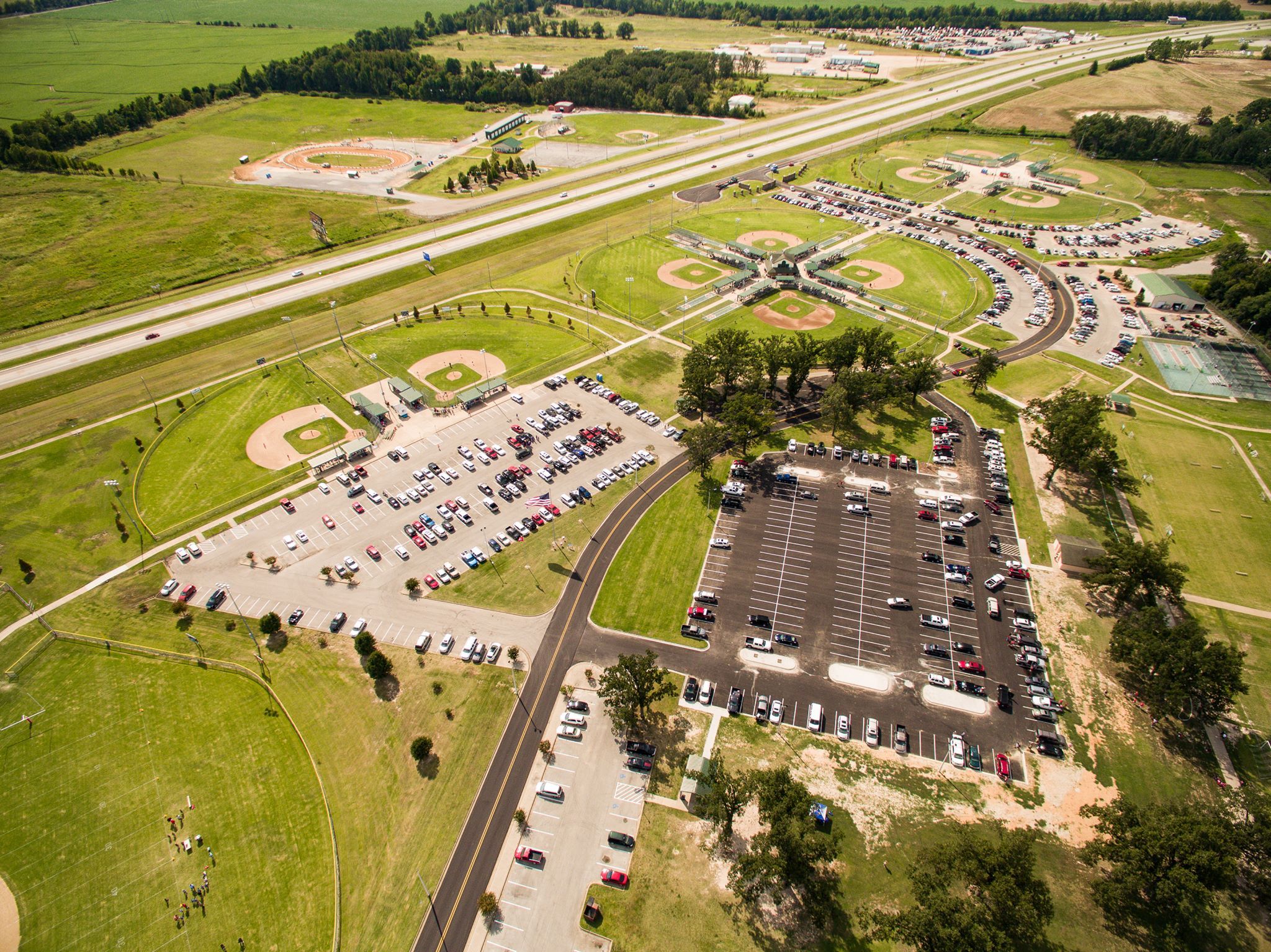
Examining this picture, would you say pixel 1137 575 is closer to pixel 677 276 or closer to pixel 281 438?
pixel 677 276

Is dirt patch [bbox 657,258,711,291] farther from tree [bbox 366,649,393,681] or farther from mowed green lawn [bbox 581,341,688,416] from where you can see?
tree [bbox 366,649,393,681]

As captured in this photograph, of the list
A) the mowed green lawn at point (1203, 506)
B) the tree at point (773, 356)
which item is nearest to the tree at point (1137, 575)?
the mowed green lawn at point (1203, 506)

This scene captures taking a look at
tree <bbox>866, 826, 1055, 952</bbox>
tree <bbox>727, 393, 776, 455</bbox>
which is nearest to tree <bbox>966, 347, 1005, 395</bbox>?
tree <bbox>727, 393, 776, 455</bbox>

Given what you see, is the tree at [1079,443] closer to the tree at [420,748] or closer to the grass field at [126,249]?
the tree at [420,748]

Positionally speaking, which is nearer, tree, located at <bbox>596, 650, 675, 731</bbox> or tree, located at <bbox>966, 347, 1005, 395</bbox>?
tree, located at <bbox>596, 650, 675, 731</bbox>

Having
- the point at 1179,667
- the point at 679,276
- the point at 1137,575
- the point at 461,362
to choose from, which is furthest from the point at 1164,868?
the point at 679,276

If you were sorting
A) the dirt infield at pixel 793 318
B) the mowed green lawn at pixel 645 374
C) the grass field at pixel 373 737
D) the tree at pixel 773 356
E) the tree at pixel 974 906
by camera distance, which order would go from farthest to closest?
1. the dirt infield at pixel 793 318
2. the mowed green lawn at pixel 645 374
3. the tree at pixel 773 356
4. the grass field at pixel 373 737
5. the tree at pixel 974 906
